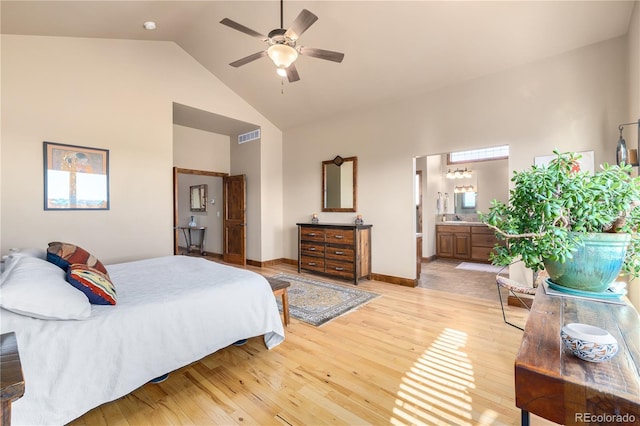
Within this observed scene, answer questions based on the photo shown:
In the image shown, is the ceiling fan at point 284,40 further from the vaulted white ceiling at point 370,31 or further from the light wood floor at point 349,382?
the light wood floor at point 349,382

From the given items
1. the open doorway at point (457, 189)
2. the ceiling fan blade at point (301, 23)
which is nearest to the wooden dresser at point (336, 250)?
the open doorway at point (457, 189)

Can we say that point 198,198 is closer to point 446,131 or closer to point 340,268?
point 340,268

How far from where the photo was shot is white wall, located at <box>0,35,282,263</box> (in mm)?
3422

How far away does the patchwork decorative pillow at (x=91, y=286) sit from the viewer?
1790 millimetres

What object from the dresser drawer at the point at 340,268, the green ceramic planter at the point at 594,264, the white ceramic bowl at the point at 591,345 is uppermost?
the green ceramic planter at the point at 594,264

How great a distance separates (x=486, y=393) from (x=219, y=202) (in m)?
6.57

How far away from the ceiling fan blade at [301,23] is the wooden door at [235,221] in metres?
4.09

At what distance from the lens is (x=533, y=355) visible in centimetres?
78

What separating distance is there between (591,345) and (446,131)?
13.3 ft

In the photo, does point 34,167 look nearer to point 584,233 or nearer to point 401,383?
point 401,383

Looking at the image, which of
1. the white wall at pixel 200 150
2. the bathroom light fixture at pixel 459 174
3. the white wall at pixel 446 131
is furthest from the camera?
the bathroom light fixture at pixel 459 174

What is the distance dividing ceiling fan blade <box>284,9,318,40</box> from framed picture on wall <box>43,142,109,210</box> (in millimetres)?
3183

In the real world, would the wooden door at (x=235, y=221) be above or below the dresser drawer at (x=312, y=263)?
above

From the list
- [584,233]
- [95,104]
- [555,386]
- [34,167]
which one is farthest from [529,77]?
[34,167]
